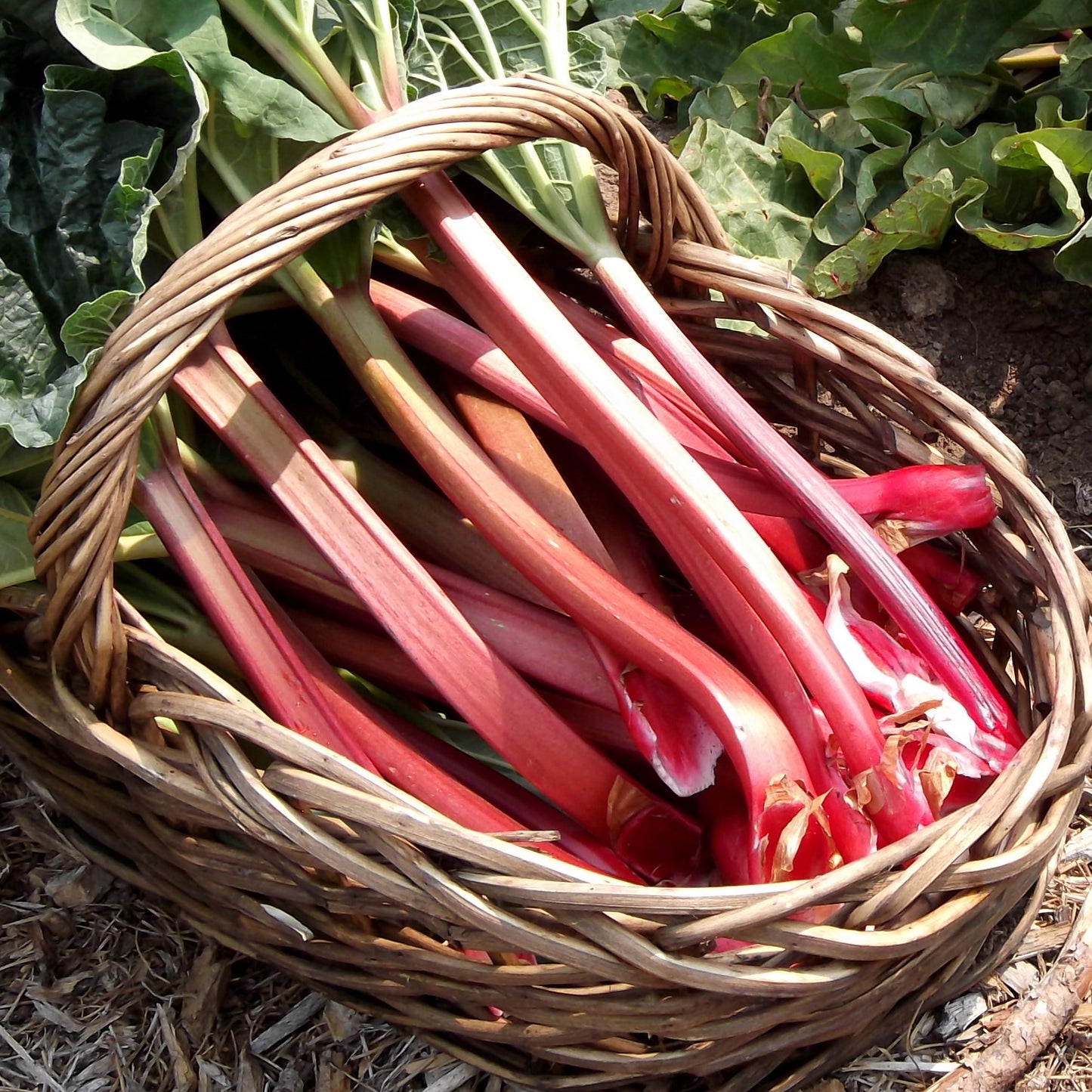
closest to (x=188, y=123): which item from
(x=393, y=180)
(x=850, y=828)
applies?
(x=393, y=180)

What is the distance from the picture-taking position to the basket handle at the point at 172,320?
40.5 inches

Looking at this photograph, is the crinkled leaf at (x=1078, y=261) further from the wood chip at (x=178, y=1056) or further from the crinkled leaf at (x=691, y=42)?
the wood chip at (x=178, y=1056)

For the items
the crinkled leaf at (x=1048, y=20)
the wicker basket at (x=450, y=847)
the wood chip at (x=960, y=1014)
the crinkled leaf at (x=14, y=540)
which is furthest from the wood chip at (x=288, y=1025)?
the crinkled leaf at (x=1048, y=20)

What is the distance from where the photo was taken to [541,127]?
1.26 m

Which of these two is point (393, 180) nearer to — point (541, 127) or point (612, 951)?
point (541, 127)

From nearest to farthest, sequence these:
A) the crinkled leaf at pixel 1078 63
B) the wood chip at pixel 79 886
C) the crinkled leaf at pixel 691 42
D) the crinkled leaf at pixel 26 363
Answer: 1. the crinkled leaf at pixel 26 363
2. the wood chip at pixel 79 886
3. the crinkled leaf at pixel 1078 63
4. the crinkled leaf at pixel 691 42

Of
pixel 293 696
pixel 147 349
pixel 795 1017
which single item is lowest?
pixel 795 1017

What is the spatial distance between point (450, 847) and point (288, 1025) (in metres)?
0.54

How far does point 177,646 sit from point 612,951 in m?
0.65

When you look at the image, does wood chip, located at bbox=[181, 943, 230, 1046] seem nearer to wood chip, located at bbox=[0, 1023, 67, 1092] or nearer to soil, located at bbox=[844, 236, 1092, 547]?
wood chip, located at bbox=[0, 1023, 67, 1092]

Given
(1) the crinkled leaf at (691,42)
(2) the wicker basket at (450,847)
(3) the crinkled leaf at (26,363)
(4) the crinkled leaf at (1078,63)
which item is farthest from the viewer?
(1) the crinkled leaf at (691,42)

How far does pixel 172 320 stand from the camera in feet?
3.43

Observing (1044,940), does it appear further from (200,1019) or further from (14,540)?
(14,540)

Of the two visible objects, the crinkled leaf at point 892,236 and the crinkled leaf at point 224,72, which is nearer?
the crinkled leaf at point 224,72
